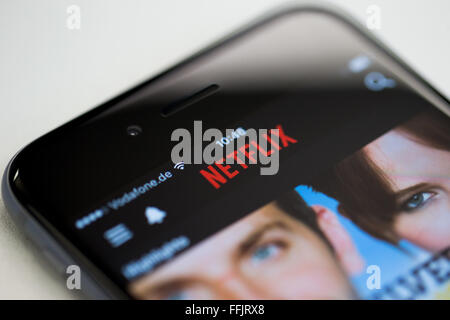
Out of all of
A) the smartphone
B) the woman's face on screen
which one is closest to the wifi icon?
the smartphone

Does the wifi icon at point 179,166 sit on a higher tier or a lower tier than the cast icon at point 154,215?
higher

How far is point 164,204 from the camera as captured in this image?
0.41m

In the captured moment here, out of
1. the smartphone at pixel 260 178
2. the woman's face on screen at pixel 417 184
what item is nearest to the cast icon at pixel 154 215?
the smartphone at pixel 260 178

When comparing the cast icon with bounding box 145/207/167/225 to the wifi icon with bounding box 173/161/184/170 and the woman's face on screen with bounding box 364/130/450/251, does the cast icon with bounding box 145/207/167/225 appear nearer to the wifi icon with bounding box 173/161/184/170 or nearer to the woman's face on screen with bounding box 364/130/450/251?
the wifi icon with bounding box 173/161/184/170

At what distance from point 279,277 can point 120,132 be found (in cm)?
16

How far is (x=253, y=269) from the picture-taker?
0.39 m

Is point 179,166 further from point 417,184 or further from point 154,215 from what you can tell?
point 417,184

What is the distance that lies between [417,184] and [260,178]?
110 millimetres

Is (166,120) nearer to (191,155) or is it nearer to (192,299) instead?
(191,155)

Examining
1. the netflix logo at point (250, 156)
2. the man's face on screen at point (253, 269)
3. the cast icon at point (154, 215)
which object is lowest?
the man's face on screen at point (253, 269)

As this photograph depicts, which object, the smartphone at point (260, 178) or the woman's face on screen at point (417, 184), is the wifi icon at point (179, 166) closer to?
the smartphone at point (260, 178)

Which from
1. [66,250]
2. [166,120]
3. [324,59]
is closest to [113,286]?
[66,250]

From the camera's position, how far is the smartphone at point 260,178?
0.38 m

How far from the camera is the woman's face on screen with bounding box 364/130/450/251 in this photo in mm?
403
